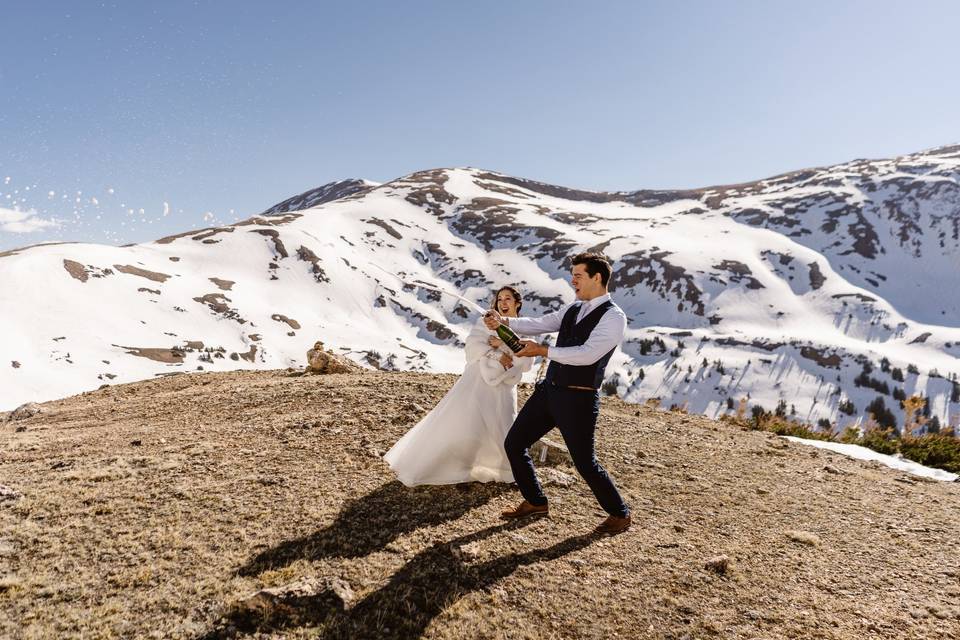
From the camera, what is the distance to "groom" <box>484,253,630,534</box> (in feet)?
17.5

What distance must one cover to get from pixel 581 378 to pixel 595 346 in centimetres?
47

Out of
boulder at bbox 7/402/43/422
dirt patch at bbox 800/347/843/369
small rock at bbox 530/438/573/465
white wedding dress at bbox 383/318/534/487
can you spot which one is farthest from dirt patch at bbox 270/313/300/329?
dirt patch at bbox 800/347/843/369

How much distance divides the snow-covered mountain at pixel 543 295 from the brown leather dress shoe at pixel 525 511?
61.2 meters

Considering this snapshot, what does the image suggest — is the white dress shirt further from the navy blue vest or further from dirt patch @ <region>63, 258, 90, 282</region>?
dirt patch @ <region>63, 258, 90, 282</region>

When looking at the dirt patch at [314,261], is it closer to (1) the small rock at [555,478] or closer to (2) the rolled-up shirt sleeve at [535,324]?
(1) the small rock at [555,478]

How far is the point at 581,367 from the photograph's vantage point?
18.0ft

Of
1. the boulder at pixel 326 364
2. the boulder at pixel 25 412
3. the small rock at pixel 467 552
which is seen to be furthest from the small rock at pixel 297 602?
the boulder at pixel 25 412

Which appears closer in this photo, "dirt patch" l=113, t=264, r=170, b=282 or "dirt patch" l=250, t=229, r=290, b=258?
"dirt patch" l=113, t=264, r=170, b=282

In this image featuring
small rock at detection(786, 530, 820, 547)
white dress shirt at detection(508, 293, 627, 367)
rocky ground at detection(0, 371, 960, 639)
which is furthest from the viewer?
small rock at detection(786, 530, 820, 547)

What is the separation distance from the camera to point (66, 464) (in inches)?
296

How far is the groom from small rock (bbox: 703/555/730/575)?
981mm

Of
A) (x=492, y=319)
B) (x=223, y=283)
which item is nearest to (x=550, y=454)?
(x=492, y=319)

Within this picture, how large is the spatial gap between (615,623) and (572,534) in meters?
1.57

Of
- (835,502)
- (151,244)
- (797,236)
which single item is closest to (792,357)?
(797,236)
